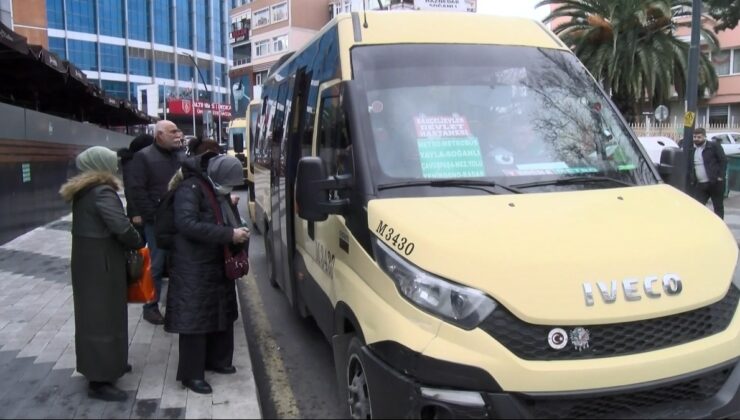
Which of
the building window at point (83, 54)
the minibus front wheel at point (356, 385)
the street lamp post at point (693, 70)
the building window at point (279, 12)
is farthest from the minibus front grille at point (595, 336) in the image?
the building window at point (83, 54)

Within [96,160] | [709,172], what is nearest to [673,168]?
[96,160]

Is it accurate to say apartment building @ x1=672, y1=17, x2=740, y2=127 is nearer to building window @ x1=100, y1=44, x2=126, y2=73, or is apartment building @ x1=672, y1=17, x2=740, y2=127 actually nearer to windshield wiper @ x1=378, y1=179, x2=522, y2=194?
windshield wiper @ x1=378, y1=179, x2=522, y2=194

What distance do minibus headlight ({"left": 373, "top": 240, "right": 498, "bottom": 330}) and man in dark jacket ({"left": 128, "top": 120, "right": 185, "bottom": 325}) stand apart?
3.46 m

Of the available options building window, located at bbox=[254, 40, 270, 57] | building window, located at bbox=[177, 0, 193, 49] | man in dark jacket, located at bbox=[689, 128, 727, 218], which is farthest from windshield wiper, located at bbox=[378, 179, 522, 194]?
building window, located at bbox=[177, 0, 193, 49]

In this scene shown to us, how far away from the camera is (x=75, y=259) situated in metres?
3.71

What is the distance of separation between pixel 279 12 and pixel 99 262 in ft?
233

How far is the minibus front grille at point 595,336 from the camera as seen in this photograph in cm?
261

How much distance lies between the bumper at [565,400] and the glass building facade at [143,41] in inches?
2671

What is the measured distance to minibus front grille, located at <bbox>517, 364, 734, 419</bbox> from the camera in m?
2.60

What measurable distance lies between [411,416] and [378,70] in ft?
6.89

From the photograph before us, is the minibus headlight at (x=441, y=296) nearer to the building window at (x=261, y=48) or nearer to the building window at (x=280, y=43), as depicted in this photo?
the building window at (x=280, y=43)

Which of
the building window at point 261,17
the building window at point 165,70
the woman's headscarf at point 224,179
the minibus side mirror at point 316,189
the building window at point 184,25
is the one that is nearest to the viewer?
the minibus side mirror at point 316,189

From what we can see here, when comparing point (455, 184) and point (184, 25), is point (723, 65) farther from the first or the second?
point (184, 25)

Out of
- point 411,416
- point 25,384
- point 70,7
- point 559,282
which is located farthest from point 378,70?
point 70,7
